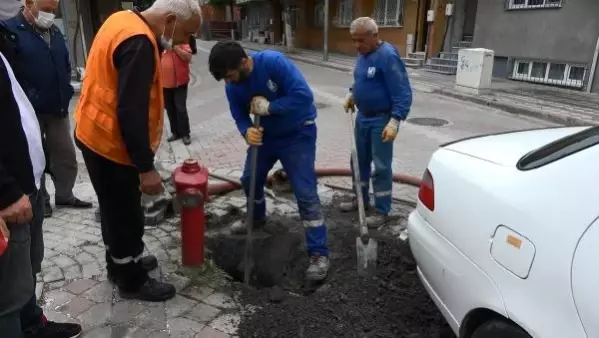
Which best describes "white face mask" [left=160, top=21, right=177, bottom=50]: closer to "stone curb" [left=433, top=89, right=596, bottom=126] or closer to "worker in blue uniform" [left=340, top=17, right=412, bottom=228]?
"worker in blue uniform" [left=340, top=17, right=412, bottom=228]

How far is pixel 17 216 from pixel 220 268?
1.90 metres

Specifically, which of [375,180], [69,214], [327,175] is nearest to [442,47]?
[327,175]

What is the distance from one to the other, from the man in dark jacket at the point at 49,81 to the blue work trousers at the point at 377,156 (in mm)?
2575

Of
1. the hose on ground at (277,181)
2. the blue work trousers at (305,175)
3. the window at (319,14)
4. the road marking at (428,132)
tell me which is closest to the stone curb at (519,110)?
the road marking at (428,132)

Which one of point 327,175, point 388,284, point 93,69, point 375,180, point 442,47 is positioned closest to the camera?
point 93,69

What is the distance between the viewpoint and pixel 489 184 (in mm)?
2012

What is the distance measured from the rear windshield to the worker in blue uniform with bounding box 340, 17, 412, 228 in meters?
1.75

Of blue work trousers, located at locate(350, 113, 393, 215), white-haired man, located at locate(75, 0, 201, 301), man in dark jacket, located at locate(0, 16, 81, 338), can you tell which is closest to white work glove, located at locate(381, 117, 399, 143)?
blue work trousers, located at locate(350, 113, 393, 215)

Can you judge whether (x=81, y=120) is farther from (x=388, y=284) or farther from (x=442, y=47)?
(x=442, y=47)

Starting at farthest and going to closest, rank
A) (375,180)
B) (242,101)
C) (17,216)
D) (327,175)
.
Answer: (327,175), (375,180), (242,101), (17,216)

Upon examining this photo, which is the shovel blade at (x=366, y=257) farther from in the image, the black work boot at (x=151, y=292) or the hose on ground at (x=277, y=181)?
the hose on ground at (x=277, y=181)

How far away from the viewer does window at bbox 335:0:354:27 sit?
22.7 metres

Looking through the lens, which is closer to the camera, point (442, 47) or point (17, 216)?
point (17, 216)

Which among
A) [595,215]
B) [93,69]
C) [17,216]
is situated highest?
[93,69]
